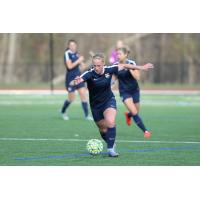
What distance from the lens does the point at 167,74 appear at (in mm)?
36062

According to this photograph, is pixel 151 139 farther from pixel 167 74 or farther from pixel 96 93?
pixel 167 74

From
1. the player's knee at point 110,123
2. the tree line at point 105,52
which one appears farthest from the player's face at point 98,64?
the tree line at point 105,52

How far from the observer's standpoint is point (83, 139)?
11.7 meters

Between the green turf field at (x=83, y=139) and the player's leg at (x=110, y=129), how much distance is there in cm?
15

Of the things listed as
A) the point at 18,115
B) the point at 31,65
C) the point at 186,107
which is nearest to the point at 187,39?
the point at 31,65

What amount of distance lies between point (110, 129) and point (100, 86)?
2.25 ft

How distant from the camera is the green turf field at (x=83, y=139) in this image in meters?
9.22

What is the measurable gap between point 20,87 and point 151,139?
22633 mm

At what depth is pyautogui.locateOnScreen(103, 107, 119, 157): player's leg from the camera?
31.2ft

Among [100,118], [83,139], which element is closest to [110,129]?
[100,118]

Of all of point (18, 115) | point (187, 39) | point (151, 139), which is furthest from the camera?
point (187, 39)

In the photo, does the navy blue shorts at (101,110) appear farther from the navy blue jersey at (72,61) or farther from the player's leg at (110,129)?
the navy blue jersey at (72,61)

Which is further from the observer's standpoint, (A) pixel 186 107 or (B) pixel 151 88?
(B) pixel 151 88

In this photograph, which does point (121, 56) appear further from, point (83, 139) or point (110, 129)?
point (110, 129)
